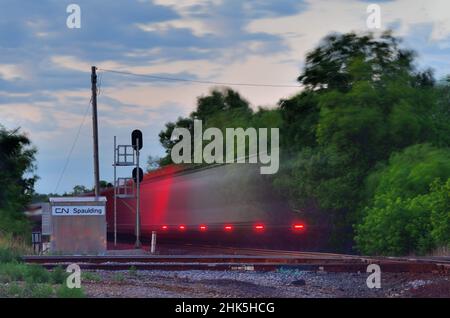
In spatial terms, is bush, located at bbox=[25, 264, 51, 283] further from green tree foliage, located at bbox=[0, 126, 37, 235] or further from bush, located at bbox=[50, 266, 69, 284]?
green tree foliage, located at bbox=[0, 126, 37, 235]

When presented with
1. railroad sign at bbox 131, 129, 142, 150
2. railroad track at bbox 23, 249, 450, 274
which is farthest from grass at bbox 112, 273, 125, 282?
railroad sign at bbox 131, 129, 142, 150

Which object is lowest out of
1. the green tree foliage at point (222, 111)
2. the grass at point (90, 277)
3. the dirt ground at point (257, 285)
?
the dirt ground at point (257, 285)

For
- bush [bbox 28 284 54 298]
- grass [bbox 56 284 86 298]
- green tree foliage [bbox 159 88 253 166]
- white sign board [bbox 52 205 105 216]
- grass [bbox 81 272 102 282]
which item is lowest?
grass [bbox 81 272 102 282]

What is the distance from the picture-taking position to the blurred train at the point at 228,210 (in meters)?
33.1

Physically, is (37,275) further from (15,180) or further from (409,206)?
(15,180)

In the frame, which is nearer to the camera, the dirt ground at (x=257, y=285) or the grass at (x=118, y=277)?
the dirt ground at (x=257, y=285)

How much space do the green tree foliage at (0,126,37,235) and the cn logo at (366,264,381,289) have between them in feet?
99.8

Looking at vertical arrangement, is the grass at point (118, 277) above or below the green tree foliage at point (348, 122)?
below

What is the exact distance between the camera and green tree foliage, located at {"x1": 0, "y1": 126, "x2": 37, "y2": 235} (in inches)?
1920

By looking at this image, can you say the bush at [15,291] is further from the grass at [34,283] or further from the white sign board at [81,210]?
the white sign board at [81,210]

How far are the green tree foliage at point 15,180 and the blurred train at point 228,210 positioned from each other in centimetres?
1212

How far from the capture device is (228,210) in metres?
33.8

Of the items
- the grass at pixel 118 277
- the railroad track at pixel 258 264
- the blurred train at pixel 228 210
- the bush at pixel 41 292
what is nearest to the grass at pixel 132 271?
the railroad track at pixel 258 264
